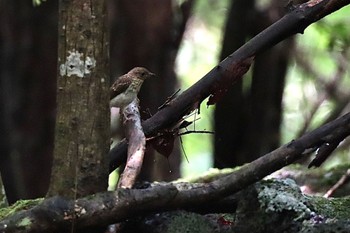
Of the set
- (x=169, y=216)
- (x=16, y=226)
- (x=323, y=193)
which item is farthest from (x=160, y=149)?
(x=323, y=193)

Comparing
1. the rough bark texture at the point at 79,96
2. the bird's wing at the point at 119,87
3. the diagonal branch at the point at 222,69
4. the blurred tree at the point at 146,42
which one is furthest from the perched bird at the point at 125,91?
the blurred tree at the point at 146,42

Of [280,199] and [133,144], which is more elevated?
[133,144]

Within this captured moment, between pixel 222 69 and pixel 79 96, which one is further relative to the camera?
pixel 222 69

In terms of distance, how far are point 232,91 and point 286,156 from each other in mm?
3444

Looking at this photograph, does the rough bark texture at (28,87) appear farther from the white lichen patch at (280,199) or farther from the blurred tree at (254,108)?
the white lichen patch at (280,199)

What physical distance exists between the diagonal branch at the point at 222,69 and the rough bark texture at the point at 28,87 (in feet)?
9.24

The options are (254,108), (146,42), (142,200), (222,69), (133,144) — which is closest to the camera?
(142,200)

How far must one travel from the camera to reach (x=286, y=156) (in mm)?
2463

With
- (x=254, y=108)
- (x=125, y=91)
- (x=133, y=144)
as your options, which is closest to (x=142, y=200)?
(x=133, y=144)

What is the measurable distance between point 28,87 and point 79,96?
3.22 meters

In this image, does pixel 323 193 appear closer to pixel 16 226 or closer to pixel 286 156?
pixel 286 156

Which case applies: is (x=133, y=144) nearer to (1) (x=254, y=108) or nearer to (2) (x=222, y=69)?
(2) (x=222, y=69)

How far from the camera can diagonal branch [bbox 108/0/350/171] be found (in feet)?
8.59

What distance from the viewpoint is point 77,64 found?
227 cm
